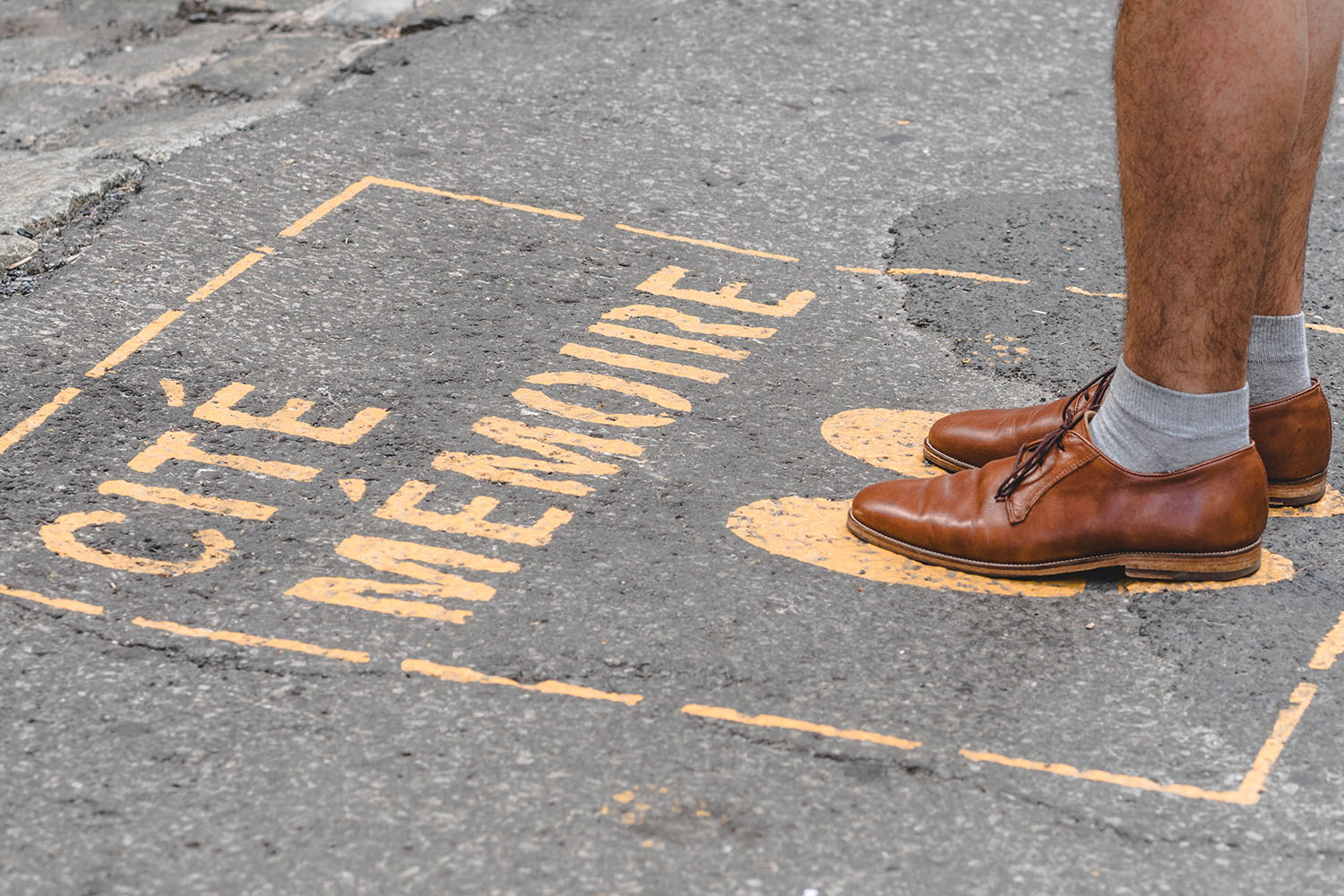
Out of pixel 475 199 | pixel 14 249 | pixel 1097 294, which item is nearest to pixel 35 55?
pixel 14 249

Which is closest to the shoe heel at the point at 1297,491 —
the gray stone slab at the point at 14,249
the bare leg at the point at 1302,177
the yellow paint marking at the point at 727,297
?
the bare leg at the point at 1302,177

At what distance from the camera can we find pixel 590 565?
7.04ft

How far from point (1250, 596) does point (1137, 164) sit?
0.66 m

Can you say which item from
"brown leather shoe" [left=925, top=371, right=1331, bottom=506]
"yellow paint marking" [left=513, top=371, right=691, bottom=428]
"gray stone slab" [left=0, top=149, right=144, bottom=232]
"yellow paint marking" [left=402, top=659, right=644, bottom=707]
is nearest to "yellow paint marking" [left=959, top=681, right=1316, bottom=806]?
"yellow paint marking" [left=402, top=659, right=644, bottom=707]

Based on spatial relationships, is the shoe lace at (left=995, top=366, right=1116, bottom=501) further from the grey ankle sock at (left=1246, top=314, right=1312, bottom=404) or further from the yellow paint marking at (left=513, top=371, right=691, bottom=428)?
the yellow paint marking at (left=513, top=371, right=691, bottom=428)

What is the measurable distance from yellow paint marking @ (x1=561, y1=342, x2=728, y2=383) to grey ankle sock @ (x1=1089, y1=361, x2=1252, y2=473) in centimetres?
85

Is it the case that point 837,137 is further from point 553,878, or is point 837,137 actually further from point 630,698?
point 553,878

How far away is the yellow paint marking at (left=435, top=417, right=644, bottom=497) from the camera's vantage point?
2365 millimetres

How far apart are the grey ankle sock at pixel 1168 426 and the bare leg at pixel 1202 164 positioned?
0.02 metres

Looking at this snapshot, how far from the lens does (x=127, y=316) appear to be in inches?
110

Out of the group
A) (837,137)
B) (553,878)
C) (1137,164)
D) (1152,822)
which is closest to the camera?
(553,878)

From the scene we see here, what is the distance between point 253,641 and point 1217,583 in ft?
4.62

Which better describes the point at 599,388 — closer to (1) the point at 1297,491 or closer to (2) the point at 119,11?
(1) the point at 1297,491

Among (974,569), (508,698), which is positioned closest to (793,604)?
(974,569)
